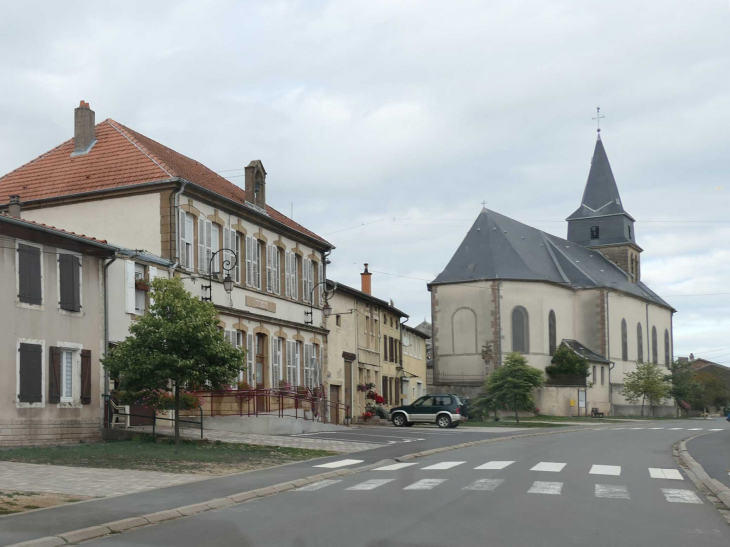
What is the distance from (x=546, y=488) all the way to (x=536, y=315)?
56150mm

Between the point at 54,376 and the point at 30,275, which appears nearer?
the point at 30,275

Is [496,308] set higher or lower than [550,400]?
higher

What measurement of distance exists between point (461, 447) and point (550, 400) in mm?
39423

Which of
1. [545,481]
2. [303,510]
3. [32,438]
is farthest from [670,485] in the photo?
[32,438]

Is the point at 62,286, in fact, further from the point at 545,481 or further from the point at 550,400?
the point at 550,400

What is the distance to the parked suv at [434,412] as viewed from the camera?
133ft

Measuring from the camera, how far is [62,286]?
77.6 feet

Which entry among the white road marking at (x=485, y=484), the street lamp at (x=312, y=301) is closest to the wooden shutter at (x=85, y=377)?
the white road marking at (x=485, y=484)

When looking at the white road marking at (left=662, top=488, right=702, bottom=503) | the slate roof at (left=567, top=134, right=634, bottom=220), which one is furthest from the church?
the white road marking at (left=662, top=488, right=702, bottom=503)

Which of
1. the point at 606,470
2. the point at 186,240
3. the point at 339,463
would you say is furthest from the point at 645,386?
the point at 606,470

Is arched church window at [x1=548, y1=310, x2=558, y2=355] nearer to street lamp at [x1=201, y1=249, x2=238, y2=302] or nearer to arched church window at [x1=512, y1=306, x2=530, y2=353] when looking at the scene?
arched church window at [x1=512, y1=306, x2=530, y2=353]

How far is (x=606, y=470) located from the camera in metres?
17.4

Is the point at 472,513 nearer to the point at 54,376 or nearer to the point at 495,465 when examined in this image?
the point at 495,465

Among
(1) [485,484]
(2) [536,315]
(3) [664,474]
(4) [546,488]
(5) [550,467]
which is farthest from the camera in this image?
(2) [536,315]
